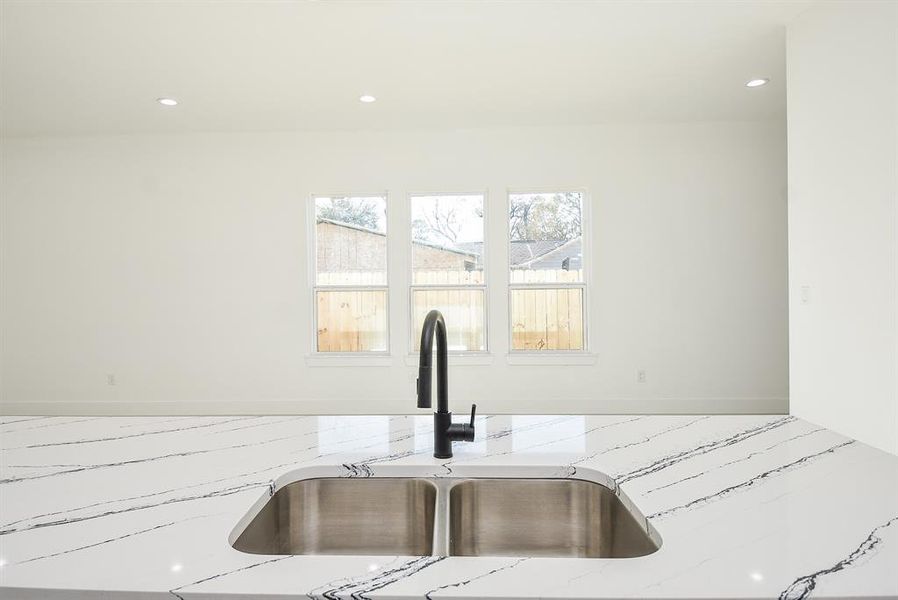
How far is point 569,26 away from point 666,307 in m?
2.70

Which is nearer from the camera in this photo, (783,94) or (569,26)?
(569,26)

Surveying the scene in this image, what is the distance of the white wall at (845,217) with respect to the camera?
86.9 inches

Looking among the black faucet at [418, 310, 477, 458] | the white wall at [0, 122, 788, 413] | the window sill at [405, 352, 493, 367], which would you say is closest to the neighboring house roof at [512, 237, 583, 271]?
the white wall at [0, 122, 788, 413]

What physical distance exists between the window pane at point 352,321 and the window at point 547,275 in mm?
1239

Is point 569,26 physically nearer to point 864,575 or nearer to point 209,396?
point 864,575

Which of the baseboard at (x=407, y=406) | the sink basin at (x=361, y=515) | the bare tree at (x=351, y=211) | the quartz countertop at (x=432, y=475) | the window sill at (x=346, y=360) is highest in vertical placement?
the bare tree at (x=351, y=211)

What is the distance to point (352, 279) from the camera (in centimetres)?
484

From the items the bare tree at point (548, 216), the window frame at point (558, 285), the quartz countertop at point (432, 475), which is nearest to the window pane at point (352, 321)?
the window frame at point (558, 285)

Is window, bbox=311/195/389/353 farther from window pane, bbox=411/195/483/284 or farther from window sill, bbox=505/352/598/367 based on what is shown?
window sill, bbox=505/352/598/367

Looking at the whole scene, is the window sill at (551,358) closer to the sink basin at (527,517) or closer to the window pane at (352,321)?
the window pane at (352,321)

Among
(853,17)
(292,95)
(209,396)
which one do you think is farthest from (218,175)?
(853,17)

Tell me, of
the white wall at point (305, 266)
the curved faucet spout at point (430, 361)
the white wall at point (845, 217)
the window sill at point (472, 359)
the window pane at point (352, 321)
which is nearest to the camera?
the curved faucet spout at point (430, 361)

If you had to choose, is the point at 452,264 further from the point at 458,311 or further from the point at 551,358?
the point at 551,358

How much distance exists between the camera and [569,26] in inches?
113
